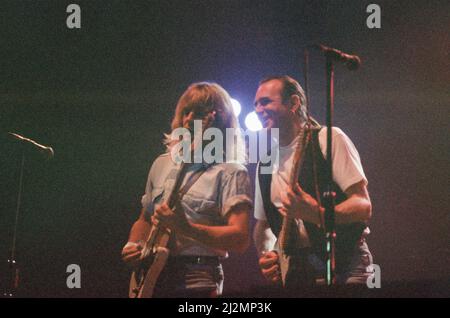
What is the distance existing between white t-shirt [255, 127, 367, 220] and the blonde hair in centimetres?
22

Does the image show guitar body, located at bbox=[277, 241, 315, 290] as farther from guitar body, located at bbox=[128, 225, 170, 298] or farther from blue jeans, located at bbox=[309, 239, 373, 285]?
guitar body, located at bbox=[128, 225, 170, 298]

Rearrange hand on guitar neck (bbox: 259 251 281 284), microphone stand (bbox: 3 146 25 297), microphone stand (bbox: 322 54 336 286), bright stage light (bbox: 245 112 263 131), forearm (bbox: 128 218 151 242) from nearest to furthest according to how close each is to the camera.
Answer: microphone stand (bbox: 322 54 336 286)
hand on guitar neck (bbox: 259 251 281 284)
forearm (bbox: 128 218 151 242)
bright stage light (bbox: 245 112 263 131)
microphone stand (bbox: 3 146 25 297)

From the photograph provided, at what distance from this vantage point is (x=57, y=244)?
3.70 m

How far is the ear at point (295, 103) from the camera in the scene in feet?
11.2

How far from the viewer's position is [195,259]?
311cm

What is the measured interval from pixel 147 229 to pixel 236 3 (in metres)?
1.51

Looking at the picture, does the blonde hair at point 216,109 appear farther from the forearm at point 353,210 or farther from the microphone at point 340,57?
the microphone at point 340,57

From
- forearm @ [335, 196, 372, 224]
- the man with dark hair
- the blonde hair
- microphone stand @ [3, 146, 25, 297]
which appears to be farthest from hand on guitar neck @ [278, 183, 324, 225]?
microphone stand @ [3, 146, 25, 297]

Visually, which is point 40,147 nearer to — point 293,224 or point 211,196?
point 211,196

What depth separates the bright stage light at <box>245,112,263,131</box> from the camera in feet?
11.5

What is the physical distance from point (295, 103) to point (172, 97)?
78 cm

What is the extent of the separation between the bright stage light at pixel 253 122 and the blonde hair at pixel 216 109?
80mm
